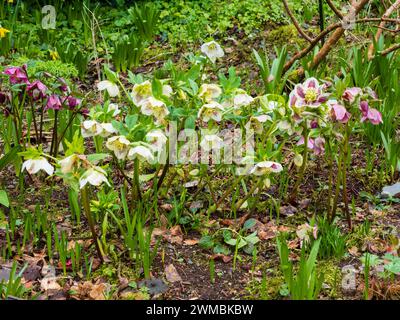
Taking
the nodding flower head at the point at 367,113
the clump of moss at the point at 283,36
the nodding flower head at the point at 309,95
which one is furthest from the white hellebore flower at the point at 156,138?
the clump of moss at the point at 283,36

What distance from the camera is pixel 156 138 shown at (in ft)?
7.71

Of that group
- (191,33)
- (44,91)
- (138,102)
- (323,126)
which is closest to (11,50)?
(191,33)

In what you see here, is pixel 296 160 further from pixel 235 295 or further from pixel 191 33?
pixel 191 33

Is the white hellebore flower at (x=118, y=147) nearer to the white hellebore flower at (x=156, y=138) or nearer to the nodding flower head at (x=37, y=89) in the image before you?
the white hellebore flower at (x=156, y=138)

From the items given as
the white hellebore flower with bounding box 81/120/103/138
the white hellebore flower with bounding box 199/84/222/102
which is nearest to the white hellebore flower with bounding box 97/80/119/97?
the white hellebore flower with bounding box 81/120/103/138

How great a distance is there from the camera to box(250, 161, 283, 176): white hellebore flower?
2.42 meters

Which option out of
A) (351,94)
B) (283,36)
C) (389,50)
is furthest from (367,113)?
(283,36)

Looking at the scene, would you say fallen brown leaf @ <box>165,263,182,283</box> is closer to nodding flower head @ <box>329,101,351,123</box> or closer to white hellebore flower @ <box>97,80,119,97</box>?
white hellebore flower @ <box>97,80,119,97</box>

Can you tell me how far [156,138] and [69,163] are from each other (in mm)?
327

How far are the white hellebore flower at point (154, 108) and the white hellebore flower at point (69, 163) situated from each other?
36 cm

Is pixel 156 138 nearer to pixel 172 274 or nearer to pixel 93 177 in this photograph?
pixel 93 177

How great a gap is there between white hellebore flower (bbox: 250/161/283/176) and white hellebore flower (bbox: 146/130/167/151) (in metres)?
0.36

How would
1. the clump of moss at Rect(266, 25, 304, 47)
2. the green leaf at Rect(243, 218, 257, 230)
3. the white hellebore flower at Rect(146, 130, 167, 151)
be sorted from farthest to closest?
the clump of moss at Rect(266, 25, 304, 47)
the green leaf at Rect(243, 218, 257, 230)
the white hellebore flower at Rect(146, 130, 167, 151)

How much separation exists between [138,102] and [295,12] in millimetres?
2805
